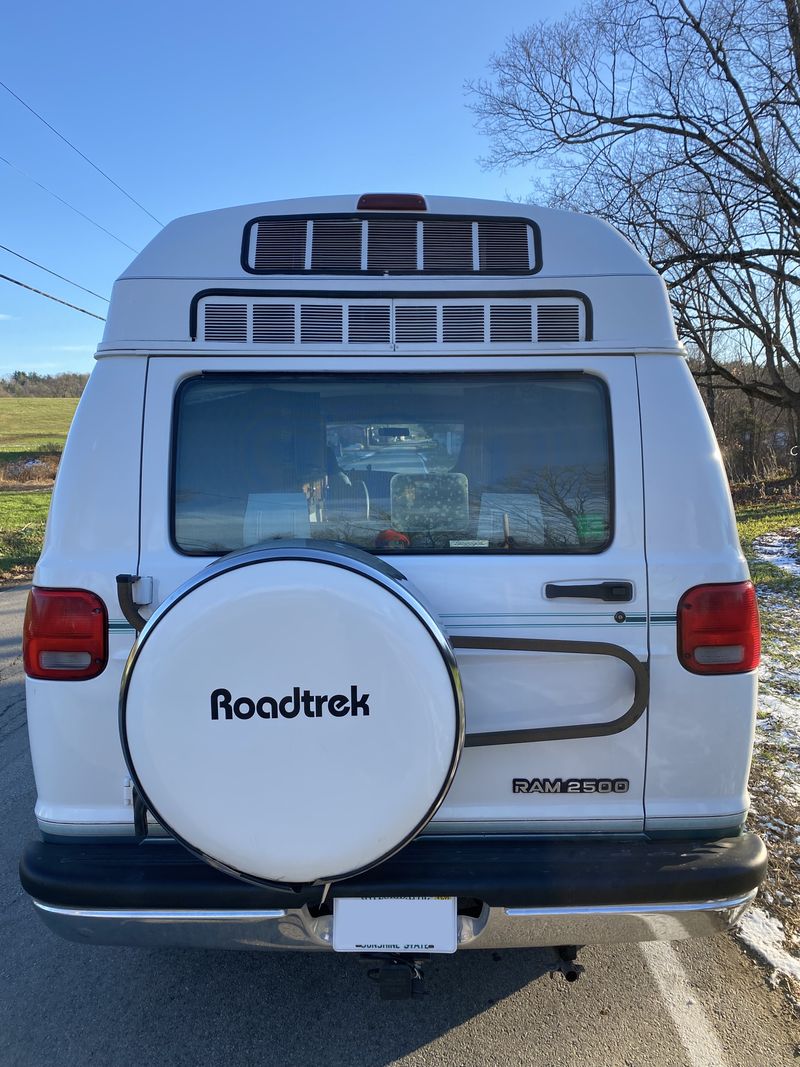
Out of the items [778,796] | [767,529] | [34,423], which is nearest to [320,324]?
[778,796]

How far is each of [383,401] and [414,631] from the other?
832 millimetres

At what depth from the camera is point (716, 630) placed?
6.87 ft

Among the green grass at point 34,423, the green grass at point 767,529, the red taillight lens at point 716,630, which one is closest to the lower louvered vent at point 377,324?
the red taillight lens at point 716,630

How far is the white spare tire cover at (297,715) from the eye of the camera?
1.81m

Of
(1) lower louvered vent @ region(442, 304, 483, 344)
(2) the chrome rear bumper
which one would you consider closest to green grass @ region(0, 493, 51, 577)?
(2) the chrome rear bumper

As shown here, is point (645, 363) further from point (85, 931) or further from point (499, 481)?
point (85, 931)

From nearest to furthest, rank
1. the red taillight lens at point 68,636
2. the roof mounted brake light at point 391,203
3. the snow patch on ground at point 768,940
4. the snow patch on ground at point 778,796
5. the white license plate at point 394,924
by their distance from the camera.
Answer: the white license plate at point 394,924 < the red taillight lens at point 68,636 < the roof mounted brake light at point 391,203 < the snow patch on ground at point 768,940 < the snow patch on ground at point 778,796

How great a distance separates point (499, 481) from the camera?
2.31 metres

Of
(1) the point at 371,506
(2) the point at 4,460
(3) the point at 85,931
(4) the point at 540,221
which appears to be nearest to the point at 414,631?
(1) the point at 371,506

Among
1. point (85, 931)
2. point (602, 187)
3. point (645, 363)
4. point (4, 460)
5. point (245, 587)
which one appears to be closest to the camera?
point (245, 587)

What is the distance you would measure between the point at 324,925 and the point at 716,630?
4.46 feet

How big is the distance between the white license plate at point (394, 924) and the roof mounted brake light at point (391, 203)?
2.07 metres

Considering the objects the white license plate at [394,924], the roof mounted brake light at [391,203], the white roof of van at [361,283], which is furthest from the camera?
the roof mounted brake light at [391,203]

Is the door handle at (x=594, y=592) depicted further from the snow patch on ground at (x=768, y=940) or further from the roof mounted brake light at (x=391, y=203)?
the snow patch on ground at (x=768, y=940)
